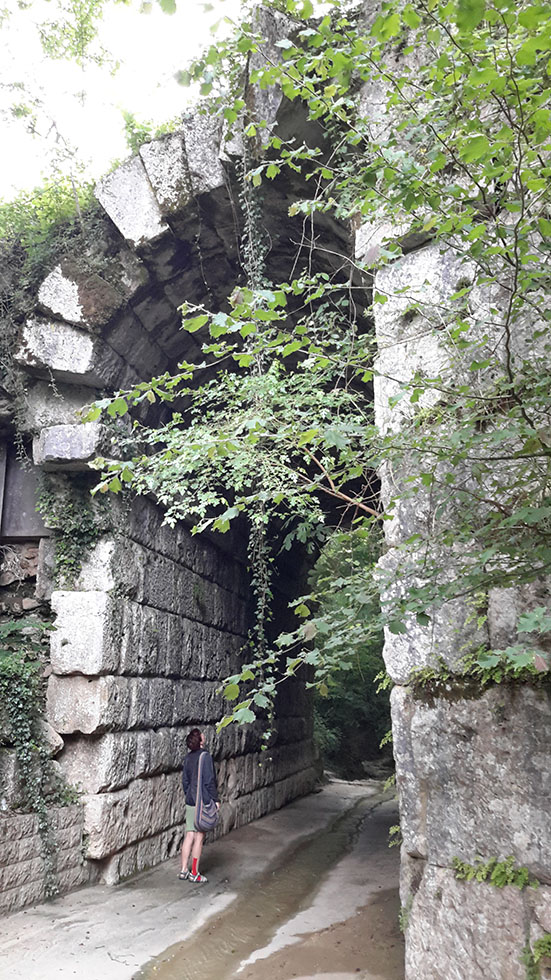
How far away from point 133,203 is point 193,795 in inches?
164

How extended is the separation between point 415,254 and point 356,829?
588cm

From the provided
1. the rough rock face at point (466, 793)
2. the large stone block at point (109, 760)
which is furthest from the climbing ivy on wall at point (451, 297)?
the large stone block at point (109, 760)

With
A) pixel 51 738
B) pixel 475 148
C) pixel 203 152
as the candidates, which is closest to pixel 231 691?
pixel 475 148

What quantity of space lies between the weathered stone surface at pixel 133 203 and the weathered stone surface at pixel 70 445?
1.34 m

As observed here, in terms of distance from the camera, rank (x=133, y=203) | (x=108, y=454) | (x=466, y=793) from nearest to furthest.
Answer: (x=466, y=793)
(x=133, y=203)
(x=108, y=454)

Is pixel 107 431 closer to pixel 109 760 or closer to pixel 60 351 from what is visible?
pixel 60 351

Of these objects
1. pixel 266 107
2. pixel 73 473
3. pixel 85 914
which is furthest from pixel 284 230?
pixel 85 914

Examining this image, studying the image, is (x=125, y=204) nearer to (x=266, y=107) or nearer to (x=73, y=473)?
(x=266, y=107)

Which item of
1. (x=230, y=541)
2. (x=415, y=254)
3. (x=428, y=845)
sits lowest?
(x=428, y=845)

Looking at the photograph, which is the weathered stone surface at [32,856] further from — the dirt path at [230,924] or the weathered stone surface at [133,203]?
the weathered stone surface at [133,203]

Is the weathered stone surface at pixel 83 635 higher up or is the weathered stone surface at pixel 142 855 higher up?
the weathered stone surface at pixel 83 635

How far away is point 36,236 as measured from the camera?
4.90 meters

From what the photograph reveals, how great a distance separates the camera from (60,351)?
15.5ft

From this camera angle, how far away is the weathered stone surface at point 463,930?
2086 mm
